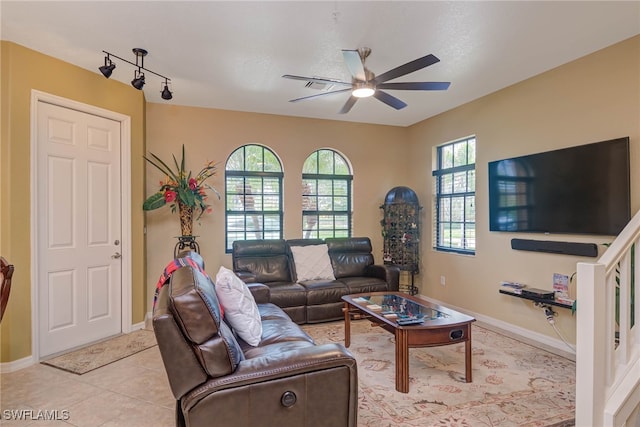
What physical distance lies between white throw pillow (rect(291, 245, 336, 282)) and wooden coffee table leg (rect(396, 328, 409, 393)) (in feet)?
7.02

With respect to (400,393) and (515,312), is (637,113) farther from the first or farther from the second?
(400,393)

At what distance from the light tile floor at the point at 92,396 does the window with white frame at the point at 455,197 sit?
13.0ft

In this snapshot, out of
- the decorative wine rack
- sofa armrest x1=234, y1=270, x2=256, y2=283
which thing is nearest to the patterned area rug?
sofa armrest x1=234, y1=270, x2=256, y2=283

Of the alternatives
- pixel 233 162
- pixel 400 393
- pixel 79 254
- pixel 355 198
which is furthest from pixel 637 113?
pixel 79 254

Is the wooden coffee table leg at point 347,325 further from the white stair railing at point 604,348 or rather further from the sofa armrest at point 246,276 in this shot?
the white stair railing at point 604,348

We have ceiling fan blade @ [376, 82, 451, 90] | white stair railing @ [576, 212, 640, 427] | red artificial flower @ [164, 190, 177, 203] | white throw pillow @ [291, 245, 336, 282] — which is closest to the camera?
white stair railing @ [576, 212, 640, 427]

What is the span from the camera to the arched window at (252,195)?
5.13 m

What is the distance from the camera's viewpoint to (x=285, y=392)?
1.70m

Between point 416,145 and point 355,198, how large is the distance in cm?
135

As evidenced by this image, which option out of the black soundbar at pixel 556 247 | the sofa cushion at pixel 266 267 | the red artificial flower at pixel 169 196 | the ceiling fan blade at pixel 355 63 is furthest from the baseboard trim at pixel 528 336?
the red artificial flower at pixel 169 196

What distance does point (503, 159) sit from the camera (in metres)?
4.19

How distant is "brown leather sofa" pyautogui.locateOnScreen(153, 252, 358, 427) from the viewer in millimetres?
1604

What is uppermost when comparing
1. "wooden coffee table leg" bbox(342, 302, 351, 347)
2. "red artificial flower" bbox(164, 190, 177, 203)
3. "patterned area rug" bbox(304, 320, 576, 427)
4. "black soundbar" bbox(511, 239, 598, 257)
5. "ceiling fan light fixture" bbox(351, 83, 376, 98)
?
"ceiling fan light fixture" bbox(351, 83, 376, 98)

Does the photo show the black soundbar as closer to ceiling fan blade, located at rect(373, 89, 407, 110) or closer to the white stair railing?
the white stair railing
